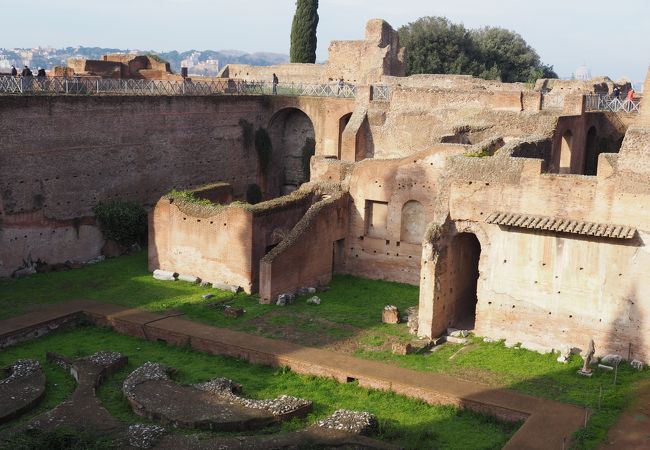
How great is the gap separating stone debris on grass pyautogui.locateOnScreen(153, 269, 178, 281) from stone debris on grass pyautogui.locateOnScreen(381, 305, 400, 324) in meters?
6.10

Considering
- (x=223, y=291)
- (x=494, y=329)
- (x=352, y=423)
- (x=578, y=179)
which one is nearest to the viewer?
(x=352, y=423)

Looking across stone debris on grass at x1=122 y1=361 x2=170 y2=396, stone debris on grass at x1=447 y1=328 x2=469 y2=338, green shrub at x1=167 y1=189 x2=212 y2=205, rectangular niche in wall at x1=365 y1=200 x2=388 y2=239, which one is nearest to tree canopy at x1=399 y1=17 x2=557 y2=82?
rectangular niche in wall at x1=365 y1=200 x2=388 y2=239

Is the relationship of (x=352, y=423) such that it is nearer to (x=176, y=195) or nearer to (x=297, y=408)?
(x=297, y=408)

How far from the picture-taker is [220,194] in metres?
22.8

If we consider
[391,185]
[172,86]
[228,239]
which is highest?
[172,86]

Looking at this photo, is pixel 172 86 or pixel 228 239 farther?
pixel 172 86

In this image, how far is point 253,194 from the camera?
29.3 meters

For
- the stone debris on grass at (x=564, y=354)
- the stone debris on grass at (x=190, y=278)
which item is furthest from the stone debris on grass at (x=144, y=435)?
the stone debris on grass at (x=190, y=278)

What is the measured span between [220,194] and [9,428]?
38.1ft

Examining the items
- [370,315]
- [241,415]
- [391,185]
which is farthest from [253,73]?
[241,415]

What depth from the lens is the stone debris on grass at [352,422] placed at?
1188 cm

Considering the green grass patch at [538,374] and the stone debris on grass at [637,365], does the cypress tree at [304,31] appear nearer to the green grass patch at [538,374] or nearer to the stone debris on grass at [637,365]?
the green grass patch at [538,374]

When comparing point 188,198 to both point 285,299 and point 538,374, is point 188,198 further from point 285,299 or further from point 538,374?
point 538,374

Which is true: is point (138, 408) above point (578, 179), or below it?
below
